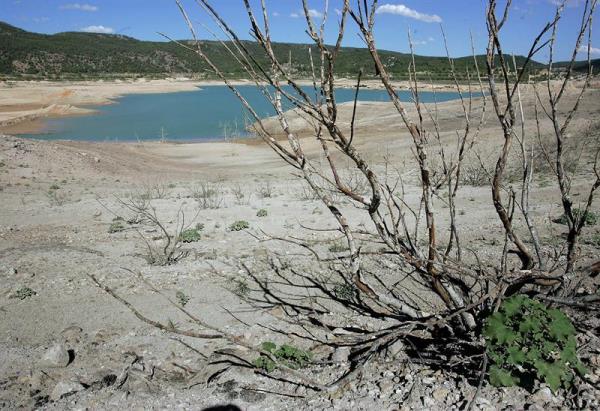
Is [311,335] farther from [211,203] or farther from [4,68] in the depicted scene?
[4,68]

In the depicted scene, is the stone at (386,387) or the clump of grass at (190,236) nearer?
the stone at (386,387)

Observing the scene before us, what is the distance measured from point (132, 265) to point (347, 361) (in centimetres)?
343

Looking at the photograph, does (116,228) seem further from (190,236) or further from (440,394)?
(440,394)

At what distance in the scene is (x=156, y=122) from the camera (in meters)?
35.6

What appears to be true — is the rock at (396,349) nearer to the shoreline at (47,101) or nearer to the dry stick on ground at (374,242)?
the dry stick on ground at (374,242)

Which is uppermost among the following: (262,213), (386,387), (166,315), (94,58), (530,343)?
(94,58)

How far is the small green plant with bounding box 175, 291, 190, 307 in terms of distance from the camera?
4640mm

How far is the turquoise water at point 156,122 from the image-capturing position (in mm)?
29625

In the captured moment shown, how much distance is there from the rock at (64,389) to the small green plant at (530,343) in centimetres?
285

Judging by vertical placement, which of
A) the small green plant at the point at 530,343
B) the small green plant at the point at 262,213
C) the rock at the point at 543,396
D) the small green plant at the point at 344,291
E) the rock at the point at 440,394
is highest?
the small green plant at the point at 530,343

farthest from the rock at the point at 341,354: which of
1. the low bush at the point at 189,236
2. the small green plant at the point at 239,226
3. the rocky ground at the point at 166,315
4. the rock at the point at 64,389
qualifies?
the small green plant at the point at 239,226

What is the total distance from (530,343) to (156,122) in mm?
36283

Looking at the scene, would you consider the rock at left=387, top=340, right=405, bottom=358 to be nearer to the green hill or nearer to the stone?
the stone

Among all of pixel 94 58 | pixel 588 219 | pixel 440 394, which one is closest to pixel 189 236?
pixel 440 394
